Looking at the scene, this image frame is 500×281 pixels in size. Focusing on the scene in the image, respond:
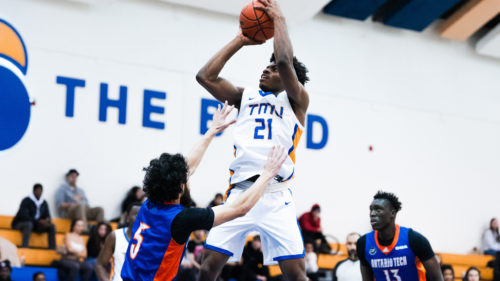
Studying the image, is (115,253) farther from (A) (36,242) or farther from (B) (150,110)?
(B) (150,110)

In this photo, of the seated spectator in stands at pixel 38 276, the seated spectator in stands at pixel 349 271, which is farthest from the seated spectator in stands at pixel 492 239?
the seated spectator in stands at pixel 38 276

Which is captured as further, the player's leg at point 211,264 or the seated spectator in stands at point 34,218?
the seated spectator in stands at point 34,218

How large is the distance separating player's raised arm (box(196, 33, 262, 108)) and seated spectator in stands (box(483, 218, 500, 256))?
13.3 meters

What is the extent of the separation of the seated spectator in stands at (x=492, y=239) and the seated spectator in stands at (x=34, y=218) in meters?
10.5

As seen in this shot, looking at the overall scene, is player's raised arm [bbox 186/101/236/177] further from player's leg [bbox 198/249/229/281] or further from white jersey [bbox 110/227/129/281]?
white jersey [bbox 110/227/129/281]

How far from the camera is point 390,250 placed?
267 inches

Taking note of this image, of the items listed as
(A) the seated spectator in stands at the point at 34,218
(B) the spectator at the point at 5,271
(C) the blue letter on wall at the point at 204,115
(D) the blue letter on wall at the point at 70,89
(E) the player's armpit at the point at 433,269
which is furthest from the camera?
(C) the blue letter on wall at the point at 204,115

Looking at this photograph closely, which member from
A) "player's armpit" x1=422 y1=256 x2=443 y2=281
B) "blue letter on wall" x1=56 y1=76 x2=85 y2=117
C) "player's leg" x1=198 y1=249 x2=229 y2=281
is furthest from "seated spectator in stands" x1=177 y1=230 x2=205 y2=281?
"player's leg" x1=198 y1=249 x2=229 y2=281

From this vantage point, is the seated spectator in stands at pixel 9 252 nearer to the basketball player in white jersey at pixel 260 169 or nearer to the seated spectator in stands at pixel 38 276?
the seated spectator in stands at pixel 38 276

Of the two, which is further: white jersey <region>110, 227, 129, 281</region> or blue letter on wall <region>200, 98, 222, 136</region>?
blue letter on wall <region>200, 98, 222, 136</region>

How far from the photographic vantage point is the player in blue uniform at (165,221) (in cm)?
444

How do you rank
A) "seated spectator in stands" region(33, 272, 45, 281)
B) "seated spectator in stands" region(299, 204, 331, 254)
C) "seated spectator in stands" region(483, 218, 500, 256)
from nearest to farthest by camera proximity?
"seated spectator in stands" region(33, 272, 45, 281), "seated spectator in stands" region(299, 204, 331, 254), "seated spectator in stands" region(483, 218, 500, 256)

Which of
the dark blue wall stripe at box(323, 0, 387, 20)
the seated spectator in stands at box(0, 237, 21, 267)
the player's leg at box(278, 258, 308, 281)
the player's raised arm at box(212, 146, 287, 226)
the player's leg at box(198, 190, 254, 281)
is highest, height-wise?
the dark blue wall stripe at box(323, 0, 387, 20)

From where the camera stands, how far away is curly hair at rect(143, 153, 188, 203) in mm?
4457
